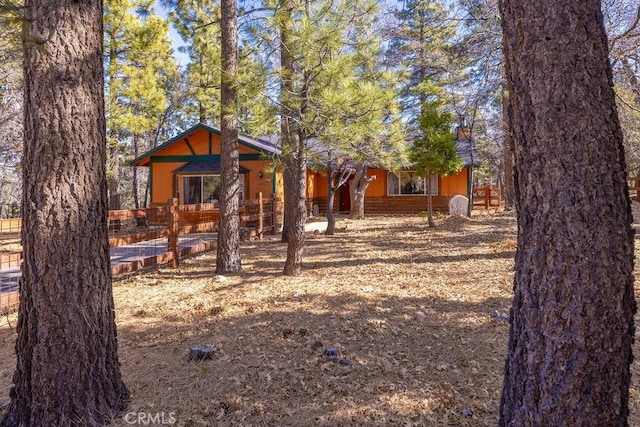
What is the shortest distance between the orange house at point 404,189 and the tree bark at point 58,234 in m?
15.6

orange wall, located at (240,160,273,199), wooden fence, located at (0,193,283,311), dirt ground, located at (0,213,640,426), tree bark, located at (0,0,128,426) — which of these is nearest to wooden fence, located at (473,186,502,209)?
orange wall, located at (240,160,273,199)

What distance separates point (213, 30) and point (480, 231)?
8.00m

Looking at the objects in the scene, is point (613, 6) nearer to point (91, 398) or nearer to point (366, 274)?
point (366, 274)

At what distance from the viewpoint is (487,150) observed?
87.9 feet

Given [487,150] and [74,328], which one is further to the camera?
[487,150]

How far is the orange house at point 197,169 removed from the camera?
48.8 feet

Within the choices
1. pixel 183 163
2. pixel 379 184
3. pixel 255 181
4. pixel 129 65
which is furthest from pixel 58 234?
pixel 379 184

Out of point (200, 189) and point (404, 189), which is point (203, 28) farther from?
point (404, 189)

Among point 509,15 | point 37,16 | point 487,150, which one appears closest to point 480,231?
point 509,15

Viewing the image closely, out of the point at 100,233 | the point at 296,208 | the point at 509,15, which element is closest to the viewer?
the point at 509,15

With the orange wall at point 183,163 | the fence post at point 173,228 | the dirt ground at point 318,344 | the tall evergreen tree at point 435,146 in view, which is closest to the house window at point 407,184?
the orange wall at point 183,163

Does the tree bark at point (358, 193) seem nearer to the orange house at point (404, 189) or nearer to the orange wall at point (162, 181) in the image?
the orange house at point (404, 189)

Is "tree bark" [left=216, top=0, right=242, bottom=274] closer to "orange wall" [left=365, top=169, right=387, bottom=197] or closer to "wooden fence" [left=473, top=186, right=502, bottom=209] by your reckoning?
"orange wall" [left=365, top=169, right=387, bottom=197]

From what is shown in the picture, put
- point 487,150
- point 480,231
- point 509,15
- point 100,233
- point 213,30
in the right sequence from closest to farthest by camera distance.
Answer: point 509,15
point 100,233
point 213,30
point 480,231
point 487,150
